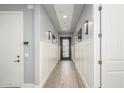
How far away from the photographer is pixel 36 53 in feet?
13.9

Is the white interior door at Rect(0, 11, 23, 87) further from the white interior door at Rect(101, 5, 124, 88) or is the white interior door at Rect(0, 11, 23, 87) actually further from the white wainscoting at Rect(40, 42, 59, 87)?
the white interior door at Rect(101, 5, 124, 88)

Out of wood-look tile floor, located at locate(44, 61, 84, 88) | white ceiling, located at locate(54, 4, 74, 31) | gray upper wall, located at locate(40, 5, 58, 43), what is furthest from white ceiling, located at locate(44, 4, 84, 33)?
wood-look tile floor, located at locate(44, 61, 84, 88)

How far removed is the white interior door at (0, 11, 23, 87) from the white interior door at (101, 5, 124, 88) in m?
2.46

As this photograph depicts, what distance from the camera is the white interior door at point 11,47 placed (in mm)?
4309

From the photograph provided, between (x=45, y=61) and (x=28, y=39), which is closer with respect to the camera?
(x=28, y=39)

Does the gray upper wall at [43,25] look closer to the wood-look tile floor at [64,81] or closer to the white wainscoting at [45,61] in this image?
the white wainscoting at [45,61]

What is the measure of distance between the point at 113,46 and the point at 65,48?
10.7m

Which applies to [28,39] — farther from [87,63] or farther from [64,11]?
[64,11]

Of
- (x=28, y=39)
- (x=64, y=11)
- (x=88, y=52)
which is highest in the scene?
(x=64, y=11)

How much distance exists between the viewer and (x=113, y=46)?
11.1 ft

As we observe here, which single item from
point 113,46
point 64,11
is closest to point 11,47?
point 64,11

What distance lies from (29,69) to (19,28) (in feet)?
4.21

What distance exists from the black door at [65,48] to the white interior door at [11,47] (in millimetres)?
9760

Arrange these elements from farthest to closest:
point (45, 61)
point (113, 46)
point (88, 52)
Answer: point (45, 61) → point (88, 52) → point (113, 46)
